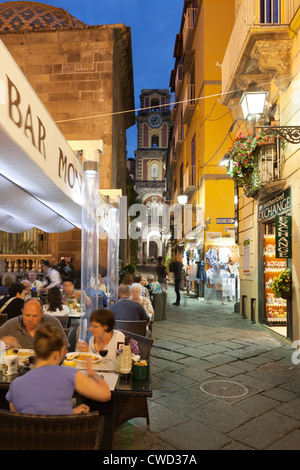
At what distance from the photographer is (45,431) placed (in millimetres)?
1773

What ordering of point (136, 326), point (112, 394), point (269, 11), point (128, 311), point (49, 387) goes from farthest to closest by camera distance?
1. point (269, 11)
2. point (128, 311)
3. point (136, 326)
4. point (112, 394)
5. point (49, 387)

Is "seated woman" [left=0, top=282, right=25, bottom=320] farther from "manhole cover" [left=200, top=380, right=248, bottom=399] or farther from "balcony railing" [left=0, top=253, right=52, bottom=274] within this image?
"balcony railing" [left=0, top=253, right=52, bottom=274]

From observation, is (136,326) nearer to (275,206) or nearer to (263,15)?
(275,206)

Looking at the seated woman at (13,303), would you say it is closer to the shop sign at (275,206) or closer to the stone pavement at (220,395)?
the stone pavement at (220,395)

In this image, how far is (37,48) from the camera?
13820 millimetres

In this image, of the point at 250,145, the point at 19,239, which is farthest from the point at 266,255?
the point at 19,239

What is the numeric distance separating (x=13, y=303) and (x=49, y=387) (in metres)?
3.45

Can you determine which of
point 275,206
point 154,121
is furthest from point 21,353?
point 154,121

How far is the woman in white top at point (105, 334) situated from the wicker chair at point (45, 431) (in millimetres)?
1459

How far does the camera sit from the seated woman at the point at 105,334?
3.37m

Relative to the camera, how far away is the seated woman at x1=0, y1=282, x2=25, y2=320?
208 inches

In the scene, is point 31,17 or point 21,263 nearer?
point 21,263

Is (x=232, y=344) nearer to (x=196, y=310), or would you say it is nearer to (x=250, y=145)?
(x=250, y=145)

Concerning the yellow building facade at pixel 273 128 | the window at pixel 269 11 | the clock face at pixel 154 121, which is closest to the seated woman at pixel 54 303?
the yellow building facade at pixel 273 128
